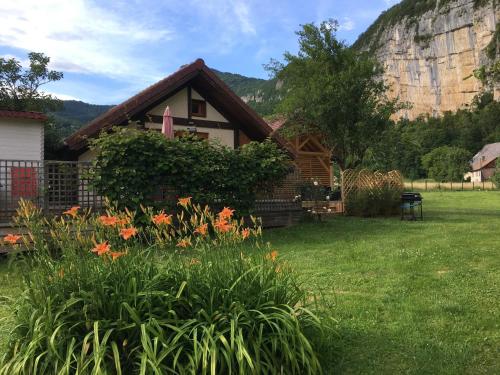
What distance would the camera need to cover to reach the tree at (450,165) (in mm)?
74125

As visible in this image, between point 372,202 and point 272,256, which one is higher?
point 372,202

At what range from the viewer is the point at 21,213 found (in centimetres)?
312

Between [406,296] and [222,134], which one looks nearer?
[406,296]

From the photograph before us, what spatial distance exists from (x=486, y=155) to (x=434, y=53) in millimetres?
→ 44074

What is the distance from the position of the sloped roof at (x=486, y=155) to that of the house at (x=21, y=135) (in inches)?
3678

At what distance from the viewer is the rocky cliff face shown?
11581 cm

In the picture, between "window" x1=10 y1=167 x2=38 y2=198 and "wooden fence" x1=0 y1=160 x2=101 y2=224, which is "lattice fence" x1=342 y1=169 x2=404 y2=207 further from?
"window" x1=10 y1=167 x2=38 y2=198

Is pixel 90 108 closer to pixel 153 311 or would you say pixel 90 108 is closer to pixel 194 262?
pixel 194 262

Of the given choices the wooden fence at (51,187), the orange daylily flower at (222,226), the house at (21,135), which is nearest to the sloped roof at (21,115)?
the house at (21,135)

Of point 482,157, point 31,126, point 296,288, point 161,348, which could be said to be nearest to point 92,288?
point 161,348

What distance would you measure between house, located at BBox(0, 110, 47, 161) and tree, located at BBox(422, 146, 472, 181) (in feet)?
236

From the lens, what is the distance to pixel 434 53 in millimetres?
124688

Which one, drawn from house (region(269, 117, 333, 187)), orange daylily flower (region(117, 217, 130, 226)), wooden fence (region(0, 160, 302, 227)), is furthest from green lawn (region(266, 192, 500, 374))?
house (region(269, 117, 333, 187))

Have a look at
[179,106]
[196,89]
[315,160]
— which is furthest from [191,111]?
[315,160]
